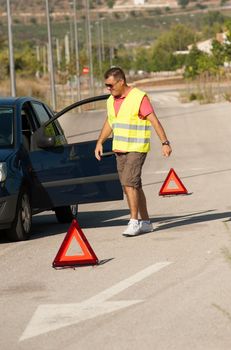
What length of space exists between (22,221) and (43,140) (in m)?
0.91

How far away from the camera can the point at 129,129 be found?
1282cm

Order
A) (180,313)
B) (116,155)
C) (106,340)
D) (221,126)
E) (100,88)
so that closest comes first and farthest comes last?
(106,340) → (180,313) → (116,155) → (221,126) → (100,88)

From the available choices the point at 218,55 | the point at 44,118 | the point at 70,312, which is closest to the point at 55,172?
the point at 44,118

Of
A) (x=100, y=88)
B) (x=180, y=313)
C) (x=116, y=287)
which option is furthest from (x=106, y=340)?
(x=100, y=88)

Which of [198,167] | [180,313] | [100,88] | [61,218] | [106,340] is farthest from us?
[100,88]

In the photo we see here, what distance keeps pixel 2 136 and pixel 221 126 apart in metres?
24.7

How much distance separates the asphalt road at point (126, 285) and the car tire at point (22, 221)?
16cm

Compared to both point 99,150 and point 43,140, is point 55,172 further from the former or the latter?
point 99,150

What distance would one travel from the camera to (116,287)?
9594mm

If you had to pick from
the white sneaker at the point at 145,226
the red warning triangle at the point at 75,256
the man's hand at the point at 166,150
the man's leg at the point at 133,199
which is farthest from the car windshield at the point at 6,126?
the red warning triangle at the point at 75,256

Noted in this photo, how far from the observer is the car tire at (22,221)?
1295 cm

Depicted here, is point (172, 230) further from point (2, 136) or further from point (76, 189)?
point (2, 136)

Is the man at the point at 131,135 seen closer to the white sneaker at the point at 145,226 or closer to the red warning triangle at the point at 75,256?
the white sneaker at the point at 145,226

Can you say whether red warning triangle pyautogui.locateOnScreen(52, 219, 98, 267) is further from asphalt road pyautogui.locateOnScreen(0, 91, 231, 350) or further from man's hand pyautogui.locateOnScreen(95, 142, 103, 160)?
man's hand pyautogui.locateOnScreen(95, 142, 103, 160)
